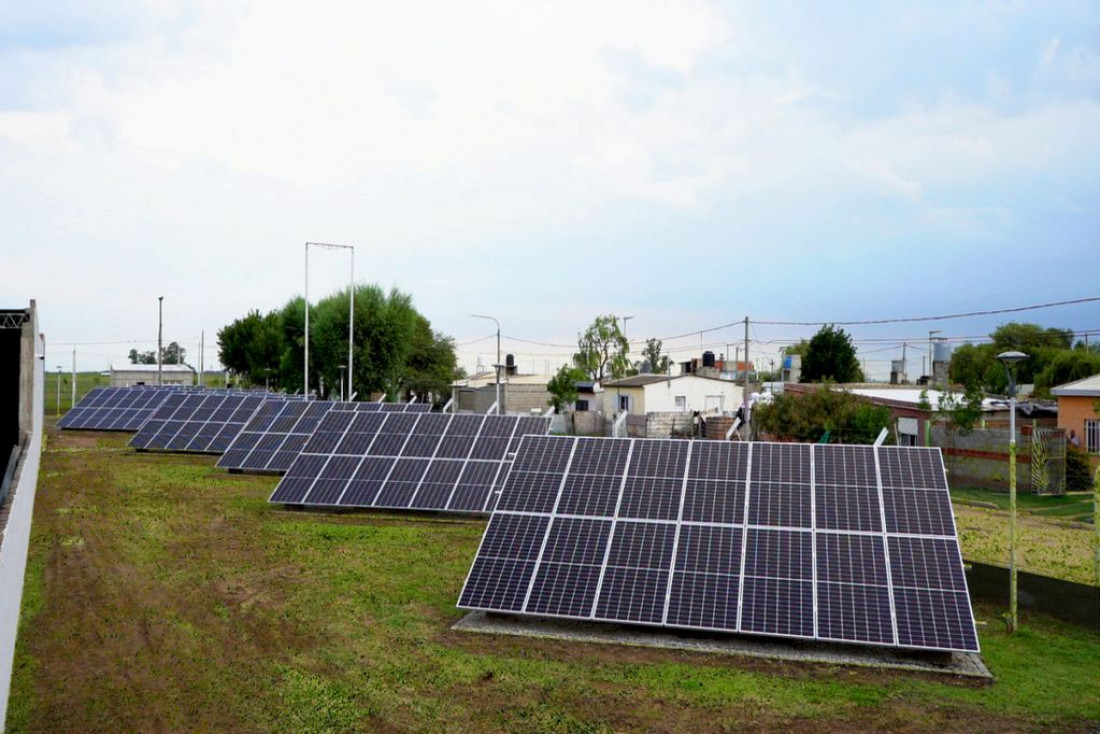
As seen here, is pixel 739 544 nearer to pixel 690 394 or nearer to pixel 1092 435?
pixel 1092 435

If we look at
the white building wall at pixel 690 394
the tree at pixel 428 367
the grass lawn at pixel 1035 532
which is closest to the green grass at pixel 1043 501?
the grass lawn at pixel 1035 532

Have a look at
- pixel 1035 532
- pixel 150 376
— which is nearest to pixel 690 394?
pixel 1035 532

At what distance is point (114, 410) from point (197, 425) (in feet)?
60.1

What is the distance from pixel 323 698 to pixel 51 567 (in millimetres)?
9787

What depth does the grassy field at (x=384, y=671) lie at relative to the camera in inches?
392

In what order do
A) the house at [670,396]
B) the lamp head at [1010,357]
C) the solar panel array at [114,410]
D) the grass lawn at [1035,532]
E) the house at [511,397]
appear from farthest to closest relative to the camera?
the house at [511,397], the house at [670,396], the solar panel array at [114,410], the grass lawn at [1035,532], the lamp head at [1010,357]

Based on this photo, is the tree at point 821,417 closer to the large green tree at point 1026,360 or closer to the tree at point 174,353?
the large green tree at point 1026,360

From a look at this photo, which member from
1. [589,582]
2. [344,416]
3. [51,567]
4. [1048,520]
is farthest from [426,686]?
[1048,520]

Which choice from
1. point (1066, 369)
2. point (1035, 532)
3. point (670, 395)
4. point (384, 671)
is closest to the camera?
point (384, 671)

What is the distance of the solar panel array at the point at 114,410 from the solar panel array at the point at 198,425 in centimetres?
1056

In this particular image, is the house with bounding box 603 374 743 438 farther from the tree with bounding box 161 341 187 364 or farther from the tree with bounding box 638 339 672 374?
the tree with bounding box 161 341 187 364

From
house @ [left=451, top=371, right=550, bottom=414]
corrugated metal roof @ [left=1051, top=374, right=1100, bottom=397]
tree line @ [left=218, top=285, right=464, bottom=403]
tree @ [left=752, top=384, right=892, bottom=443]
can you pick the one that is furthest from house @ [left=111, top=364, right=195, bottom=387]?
corrugated metal roof @ [left=1051, top=374, right=1100, bottom=397]

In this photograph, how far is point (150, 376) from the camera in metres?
112

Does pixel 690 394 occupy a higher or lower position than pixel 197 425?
higher
